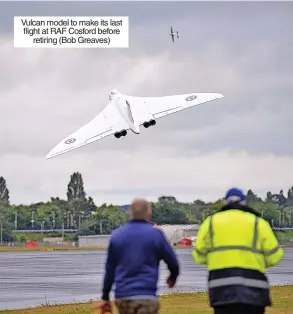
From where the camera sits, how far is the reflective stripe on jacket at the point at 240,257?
347 inches

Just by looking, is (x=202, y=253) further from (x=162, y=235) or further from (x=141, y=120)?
(x=141, y=120)

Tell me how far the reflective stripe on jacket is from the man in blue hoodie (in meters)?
0.40

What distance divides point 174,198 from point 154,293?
1982 inches

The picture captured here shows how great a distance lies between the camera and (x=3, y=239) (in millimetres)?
92688

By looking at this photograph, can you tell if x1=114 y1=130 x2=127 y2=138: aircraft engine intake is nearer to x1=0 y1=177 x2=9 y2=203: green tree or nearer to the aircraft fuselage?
the aircraft fuselage

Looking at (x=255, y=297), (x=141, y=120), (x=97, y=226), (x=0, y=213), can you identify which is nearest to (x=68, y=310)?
(x=255, y=297)

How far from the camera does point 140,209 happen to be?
9.00 meters

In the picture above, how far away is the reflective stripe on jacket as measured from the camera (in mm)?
8812

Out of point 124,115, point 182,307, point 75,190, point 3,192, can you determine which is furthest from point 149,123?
point 3,192

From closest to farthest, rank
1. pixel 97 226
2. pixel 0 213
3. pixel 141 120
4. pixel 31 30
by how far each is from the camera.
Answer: pixel 31 30 < pixel 141 120 < pixel 97 226 < pixel 0 213

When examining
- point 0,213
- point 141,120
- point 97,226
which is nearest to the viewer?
point 141,120

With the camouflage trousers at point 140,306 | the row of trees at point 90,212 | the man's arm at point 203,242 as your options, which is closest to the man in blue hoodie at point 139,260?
the camouflage trousers at point 140,306

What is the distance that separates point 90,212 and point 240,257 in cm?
7976

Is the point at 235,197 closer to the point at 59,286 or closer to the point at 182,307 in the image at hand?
the point at 182,307
